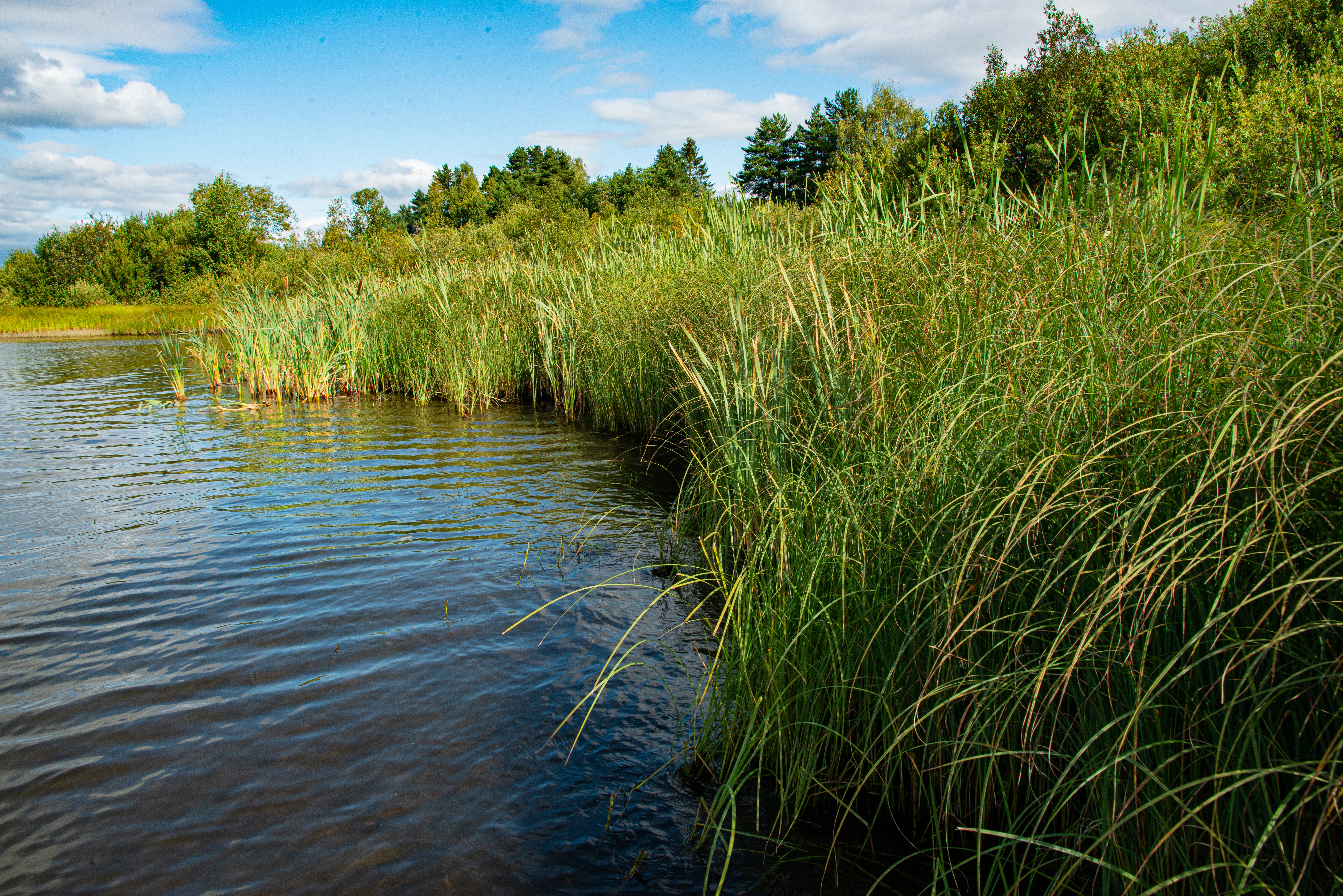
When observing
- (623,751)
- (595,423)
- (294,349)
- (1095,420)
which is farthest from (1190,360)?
(294,349)

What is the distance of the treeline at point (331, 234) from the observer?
22688 mm

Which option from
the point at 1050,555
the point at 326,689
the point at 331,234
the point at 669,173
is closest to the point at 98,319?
the point at 331,234

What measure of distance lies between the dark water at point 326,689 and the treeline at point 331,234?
5063 mm

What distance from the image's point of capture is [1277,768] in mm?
1259

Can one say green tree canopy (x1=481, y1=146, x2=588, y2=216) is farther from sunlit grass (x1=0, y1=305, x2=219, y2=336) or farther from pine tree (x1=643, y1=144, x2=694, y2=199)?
sunlit grass (x1=0, y1=305, x2=219, y2=336)

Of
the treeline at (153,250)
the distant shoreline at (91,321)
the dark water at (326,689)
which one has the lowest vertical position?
the dark water at (326,689)

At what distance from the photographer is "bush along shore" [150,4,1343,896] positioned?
5.12 ft

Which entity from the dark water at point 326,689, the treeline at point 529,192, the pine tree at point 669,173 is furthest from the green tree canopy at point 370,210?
the dark water at point 326,689

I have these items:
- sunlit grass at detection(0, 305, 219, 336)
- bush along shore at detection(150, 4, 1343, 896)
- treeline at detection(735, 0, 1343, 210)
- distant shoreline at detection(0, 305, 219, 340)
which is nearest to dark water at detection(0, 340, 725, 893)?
bush along shore at detection(150, 4, 1343, 896)

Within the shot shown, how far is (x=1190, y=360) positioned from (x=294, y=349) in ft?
41.8

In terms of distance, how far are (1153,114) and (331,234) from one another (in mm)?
34237

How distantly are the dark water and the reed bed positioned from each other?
544 millimetres

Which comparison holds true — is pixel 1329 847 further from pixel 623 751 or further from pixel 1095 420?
pixel 623 751

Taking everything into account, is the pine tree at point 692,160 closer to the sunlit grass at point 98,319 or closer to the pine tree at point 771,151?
the pine tree at point 771,151
